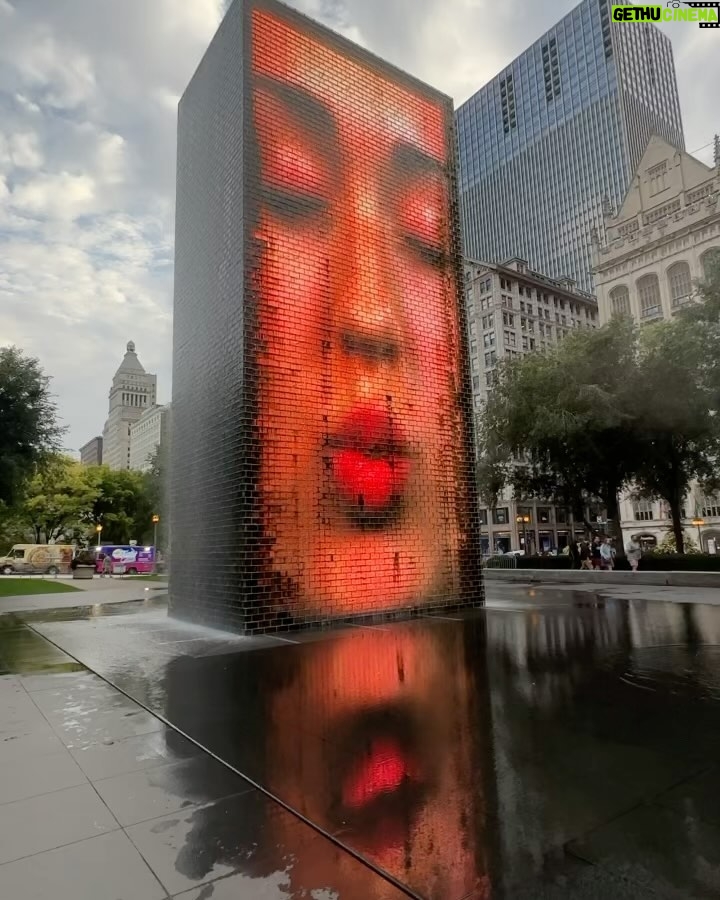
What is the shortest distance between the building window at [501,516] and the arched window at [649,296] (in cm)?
2979

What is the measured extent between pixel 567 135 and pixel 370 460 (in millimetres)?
153174

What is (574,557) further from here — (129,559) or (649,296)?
(649,296)

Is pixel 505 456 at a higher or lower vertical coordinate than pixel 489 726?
higher

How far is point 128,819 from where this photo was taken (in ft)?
10.4

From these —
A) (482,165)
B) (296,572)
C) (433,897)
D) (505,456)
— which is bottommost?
(433,897)

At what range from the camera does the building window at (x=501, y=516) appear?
7812cm

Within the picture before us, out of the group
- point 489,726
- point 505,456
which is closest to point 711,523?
point 505,456

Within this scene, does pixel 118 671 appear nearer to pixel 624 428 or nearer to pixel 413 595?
pixel 413 595

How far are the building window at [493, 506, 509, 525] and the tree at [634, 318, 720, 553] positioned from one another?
52950 mm

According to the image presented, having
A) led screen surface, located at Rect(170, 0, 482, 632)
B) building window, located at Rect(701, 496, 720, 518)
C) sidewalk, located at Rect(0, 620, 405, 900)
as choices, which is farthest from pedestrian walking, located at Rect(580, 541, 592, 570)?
building window, located at Rect(701, 496, 720, 518)

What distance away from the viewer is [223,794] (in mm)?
3451

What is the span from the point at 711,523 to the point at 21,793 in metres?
69.7

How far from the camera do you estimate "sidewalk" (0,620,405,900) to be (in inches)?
100.0

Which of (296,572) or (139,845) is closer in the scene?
(139,845)
